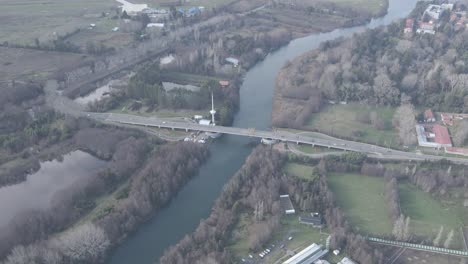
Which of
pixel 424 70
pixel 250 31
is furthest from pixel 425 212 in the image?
pixel 250 31

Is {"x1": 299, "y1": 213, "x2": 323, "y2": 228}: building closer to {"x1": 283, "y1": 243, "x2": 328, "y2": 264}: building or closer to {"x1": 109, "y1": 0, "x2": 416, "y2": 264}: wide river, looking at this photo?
{"x1": 283, "y1": 243, "x2": 328, "y2": 264}: building

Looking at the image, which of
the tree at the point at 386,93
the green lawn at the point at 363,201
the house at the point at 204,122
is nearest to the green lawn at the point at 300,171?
the green lawn at the point at 363,201

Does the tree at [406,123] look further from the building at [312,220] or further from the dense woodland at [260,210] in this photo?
the building at [312,220]

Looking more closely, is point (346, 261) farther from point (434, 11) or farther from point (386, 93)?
point (434, 11)

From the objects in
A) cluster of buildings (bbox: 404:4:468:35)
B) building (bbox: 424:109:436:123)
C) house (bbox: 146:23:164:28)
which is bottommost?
building (bbox: 424:109:436:123)

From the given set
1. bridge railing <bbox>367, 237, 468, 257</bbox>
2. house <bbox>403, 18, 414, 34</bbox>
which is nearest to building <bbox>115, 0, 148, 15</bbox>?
house <bbox>403, 18, 414, 34</bbox>

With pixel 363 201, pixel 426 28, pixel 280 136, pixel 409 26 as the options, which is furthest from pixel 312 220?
pixel 426 28
